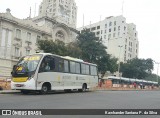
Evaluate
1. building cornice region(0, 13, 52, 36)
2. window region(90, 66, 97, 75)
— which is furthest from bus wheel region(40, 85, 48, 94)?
building cornice region(0, 13, 52, 36)

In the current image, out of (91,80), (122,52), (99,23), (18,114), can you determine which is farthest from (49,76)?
(99,23)

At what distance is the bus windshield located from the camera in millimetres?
16547

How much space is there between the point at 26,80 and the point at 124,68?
68.9m

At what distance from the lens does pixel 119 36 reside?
4063 inches

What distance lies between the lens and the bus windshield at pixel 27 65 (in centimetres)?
1655

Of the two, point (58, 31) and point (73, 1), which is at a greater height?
point (73, 1)

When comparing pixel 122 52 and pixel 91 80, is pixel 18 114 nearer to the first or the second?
pixel 91 80

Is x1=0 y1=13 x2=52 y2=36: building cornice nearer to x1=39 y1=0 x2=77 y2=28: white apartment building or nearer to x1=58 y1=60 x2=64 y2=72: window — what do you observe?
x1=58 y1=60 x2=64 y2=72: window

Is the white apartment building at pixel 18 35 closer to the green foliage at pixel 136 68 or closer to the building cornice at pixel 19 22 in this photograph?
the building cornice at pixel 19 22

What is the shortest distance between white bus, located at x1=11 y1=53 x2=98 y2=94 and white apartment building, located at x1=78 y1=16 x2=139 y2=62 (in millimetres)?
75050

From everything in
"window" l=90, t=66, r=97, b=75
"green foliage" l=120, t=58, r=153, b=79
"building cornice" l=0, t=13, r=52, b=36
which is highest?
"building cornice" l=0, t=13, r=52, b=36

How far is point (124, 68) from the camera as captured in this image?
8244 centimetres

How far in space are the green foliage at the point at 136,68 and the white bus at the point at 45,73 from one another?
2407 inches

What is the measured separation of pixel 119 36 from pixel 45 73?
88603 mm
